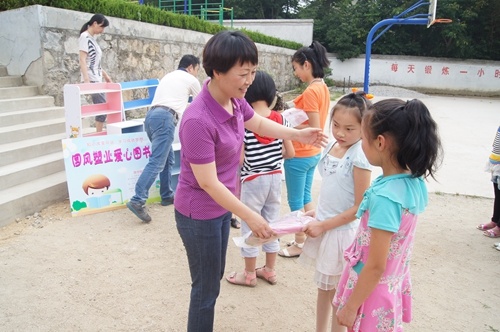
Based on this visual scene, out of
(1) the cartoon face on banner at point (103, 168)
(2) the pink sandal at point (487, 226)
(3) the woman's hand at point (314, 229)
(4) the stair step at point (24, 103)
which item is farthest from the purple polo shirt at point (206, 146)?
(4) the stair step at point (24, 103)

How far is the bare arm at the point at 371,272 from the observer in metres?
1.34

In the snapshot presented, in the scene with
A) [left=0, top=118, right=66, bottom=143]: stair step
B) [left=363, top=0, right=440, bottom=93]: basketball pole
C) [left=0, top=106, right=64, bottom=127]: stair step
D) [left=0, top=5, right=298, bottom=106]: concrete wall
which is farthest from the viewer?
[left=363, top=0, right=440, bottom=93]: basketball pole

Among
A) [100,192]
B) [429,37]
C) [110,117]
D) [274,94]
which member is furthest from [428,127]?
[429,37]

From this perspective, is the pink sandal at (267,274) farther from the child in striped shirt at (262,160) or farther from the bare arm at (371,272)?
the bare arm at (371,272)

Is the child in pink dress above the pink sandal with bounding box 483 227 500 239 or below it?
above

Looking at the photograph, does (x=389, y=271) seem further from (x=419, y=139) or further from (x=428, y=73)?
(x=428, y=73)

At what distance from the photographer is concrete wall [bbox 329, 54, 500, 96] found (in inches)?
838

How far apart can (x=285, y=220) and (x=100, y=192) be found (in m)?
2.65

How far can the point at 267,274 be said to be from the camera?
2891mm

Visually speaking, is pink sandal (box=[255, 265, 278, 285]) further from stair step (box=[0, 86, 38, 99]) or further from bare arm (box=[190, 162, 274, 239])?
stair step (box=[0, 86, 38, 99])

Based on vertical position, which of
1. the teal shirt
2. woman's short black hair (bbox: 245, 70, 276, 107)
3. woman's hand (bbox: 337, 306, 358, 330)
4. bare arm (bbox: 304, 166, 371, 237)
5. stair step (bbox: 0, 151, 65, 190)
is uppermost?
woman's short black hair (bbox: 245, 70, 276, 107)

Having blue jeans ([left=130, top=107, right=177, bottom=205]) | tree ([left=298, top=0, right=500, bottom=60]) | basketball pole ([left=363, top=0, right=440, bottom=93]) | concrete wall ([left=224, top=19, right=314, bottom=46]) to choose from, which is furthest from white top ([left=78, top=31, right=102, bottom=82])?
tree ([left=298, top=0, right=500, bottom=60])

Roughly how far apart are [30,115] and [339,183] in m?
4.35

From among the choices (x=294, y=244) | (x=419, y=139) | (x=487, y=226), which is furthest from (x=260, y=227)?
(x=487, y=226)
